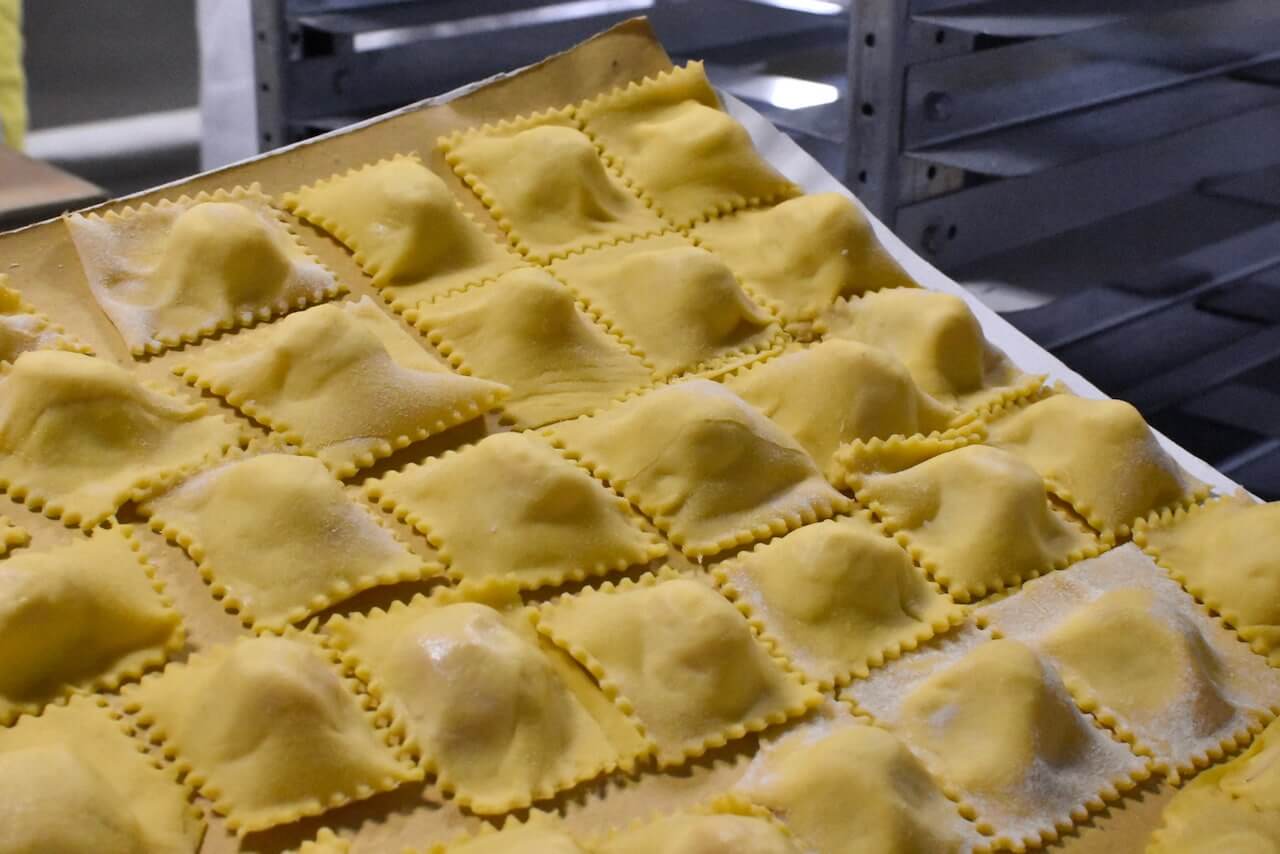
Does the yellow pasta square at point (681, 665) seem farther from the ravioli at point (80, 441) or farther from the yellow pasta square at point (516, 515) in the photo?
the ravioli at point (80, 441)

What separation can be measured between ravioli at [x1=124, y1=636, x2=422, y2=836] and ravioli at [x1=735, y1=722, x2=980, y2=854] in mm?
354

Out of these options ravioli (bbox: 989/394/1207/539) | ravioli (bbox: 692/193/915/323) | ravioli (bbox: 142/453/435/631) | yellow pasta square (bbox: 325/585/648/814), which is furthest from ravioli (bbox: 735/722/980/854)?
ravioli (bbox: 692/193/915/323)

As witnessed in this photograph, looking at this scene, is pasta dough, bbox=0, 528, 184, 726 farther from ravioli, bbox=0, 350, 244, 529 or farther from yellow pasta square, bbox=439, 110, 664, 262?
yellow pasta square, bbox=439, 110, 664, 262

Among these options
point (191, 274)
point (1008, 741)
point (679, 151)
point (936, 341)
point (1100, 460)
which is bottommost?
point (1008, 741)

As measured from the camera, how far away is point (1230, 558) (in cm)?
177

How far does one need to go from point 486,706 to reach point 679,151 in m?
1.18

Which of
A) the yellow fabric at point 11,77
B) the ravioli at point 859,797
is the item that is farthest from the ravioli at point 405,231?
the yellow fabric at point 11,77

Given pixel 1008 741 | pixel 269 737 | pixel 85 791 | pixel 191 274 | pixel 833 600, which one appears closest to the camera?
pixel 85 791

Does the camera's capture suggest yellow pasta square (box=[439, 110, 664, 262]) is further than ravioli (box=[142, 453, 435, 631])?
Yes

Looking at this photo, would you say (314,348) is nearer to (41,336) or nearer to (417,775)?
(41,336)

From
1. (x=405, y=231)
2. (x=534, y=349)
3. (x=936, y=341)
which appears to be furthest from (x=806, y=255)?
(x=405, y=231)

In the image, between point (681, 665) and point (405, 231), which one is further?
point (405, 231)

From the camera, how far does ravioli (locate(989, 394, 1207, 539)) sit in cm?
184

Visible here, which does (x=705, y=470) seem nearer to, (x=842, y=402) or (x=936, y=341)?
(x=842, y=402)
